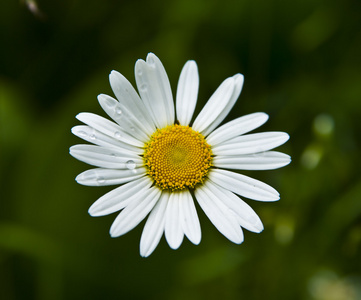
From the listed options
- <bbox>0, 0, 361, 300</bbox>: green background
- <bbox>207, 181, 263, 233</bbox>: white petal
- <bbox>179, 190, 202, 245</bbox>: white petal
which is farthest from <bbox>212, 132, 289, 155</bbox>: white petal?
<bbox>0, 0, 361, 300</bbox>: green background

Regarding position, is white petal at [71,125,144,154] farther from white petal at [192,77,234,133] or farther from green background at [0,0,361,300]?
green background at [0,0,361,300]

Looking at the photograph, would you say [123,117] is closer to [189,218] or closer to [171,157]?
[171,157]

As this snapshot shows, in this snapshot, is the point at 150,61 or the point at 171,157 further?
the point at 171,157

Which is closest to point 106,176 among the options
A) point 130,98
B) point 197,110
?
point 130,98

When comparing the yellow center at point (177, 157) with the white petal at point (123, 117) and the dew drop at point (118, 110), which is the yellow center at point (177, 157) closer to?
the white petal at point (123, 117)

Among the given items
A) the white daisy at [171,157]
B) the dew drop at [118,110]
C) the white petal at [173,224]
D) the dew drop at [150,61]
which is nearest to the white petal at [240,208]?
the white daisy at [171,157]

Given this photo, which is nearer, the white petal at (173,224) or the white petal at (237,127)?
the white petal at (173,224)
